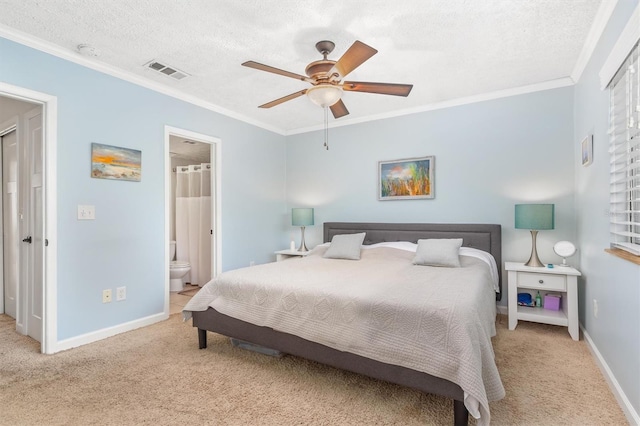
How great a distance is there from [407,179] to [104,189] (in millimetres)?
3320

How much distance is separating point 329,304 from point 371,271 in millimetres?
876

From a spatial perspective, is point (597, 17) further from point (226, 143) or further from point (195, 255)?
point (195, 255)

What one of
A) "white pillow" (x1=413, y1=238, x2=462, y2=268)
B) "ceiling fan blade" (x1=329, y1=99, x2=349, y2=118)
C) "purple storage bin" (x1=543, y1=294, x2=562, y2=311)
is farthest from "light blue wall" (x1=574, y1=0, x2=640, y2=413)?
"ceiling fan blade" (x1=329, y1=99, x2=349, y2=118)

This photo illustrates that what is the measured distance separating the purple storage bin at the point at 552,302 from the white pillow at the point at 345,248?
1.88 metres

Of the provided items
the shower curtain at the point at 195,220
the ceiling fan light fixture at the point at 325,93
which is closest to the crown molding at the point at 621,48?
the ceiling fan light fixture at the point at 325,93

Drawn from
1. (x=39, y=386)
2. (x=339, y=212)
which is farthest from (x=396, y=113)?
(x=39, y=386)

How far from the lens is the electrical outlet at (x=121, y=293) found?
304 cm

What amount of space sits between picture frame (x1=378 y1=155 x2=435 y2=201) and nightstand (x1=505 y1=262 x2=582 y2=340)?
1.31 m

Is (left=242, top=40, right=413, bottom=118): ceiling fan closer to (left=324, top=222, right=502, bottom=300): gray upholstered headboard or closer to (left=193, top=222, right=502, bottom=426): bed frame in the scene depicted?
(left=193, top=222, right=502, bottom=426): bed frame

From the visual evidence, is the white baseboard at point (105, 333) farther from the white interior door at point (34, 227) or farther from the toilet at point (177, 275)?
the toilet at point (177, 275)

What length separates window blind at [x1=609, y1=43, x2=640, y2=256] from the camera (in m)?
1.75

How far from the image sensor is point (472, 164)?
3764mm

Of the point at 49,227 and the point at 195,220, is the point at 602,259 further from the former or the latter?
the point at 195,220

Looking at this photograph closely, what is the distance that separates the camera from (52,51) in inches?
102
